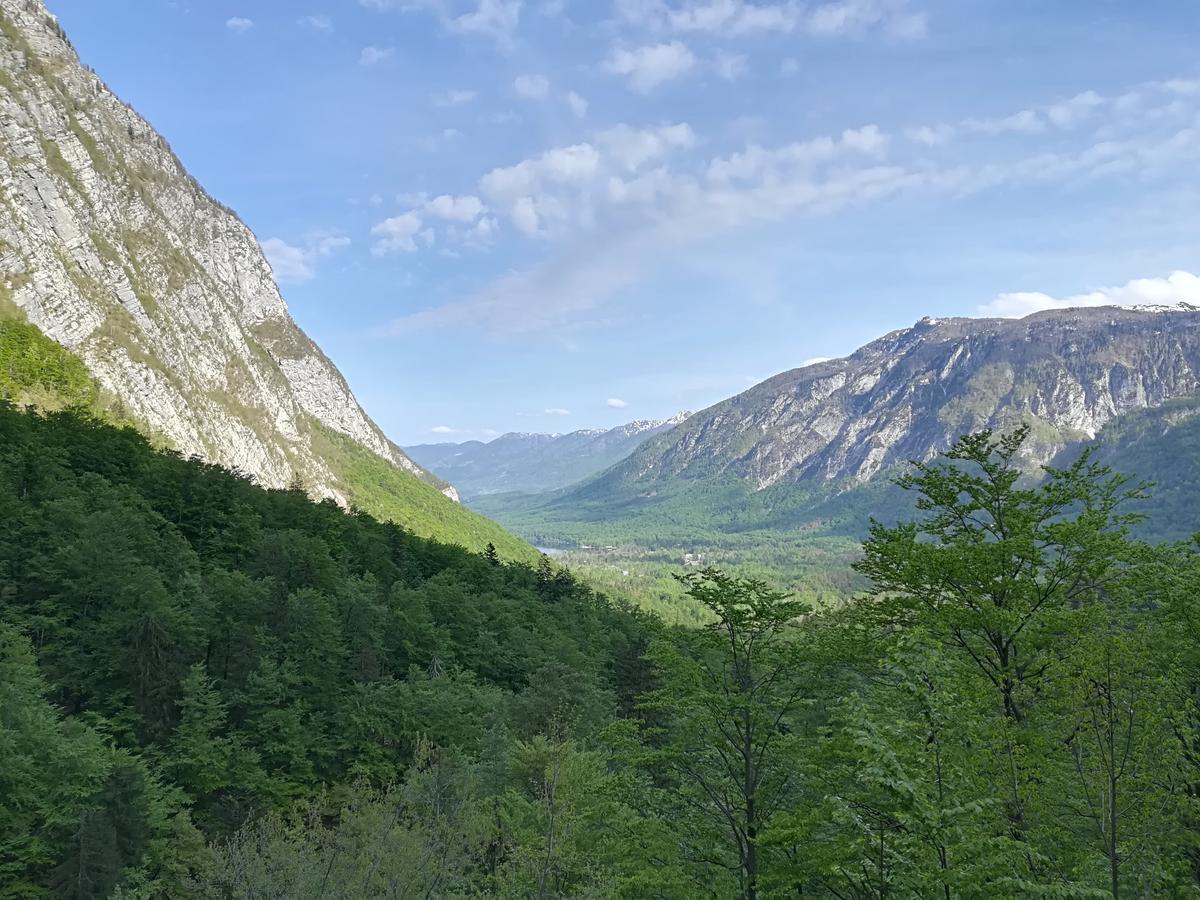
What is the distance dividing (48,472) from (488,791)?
45.6m

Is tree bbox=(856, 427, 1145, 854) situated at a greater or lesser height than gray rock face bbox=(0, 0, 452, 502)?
lesser

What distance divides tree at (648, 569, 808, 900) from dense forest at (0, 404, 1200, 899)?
11 centimetres

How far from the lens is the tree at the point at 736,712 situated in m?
17.8

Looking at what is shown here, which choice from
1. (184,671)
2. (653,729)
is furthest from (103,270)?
(653,729)

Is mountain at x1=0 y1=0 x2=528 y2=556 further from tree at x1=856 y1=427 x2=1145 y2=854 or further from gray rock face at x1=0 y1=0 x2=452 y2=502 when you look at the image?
tree at x1=856 y1=427 x2=1145 y2=854

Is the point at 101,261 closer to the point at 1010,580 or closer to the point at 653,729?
the point at 653,729

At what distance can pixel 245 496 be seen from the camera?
73.8 meters

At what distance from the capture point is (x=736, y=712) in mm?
18078

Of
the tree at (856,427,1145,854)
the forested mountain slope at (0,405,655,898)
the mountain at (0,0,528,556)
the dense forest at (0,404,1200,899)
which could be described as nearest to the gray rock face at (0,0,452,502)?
the mountain at (0,0,528,556)

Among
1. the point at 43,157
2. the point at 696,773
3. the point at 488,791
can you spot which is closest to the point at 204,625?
the point at 488,791

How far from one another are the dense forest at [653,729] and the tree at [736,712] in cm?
11

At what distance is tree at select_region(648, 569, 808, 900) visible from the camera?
17.8m

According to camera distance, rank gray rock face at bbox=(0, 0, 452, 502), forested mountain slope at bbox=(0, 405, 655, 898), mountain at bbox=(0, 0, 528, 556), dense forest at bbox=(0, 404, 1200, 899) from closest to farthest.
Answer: dense forest at bbox=(0, 404, 1200, 899)
forested mountain slope at bbox=(0, 405, 655, 898)
mountain at bbox=(0, 0, 528, 556)
gray rock face at bbox=(0, 0, 452, 502)

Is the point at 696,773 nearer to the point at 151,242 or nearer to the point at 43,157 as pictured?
the point at 43,157
